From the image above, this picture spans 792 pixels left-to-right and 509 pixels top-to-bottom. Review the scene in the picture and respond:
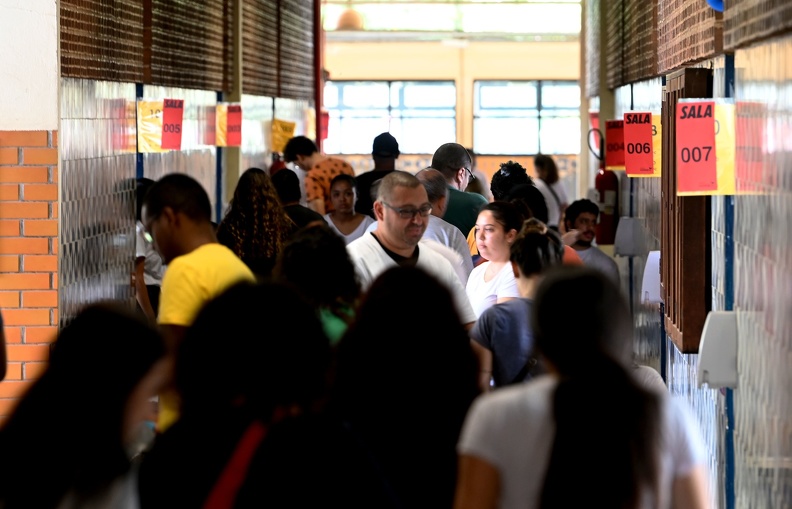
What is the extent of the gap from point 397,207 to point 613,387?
311cm

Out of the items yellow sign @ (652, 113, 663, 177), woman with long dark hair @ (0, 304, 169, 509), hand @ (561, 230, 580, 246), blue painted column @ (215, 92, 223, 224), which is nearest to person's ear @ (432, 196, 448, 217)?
yellow sign @ (652, 113, 663, 177)

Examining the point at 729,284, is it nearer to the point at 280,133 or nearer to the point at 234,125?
the point at 234,125

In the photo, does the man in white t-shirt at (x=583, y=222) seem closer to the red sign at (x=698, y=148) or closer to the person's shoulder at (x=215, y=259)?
the red sign at (x=698, y=148)

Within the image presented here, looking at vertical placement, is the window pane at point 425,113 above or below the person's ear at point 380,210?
above

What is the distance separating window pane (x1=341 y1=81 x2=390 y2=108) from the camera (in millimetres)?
26047

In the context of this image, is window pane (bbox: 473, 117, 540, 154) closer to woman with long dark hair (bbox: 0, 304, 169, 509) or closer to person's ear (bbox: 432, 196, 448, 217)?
person's ear (bbox: 432, 196, 448, 217)

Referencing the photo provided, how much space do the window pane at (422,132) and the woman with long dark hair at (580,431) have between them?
75.7ft

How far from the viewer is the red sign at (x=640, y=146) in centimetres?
884

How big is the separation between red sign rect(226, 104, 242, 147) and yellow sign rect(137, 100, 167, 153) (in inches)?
130

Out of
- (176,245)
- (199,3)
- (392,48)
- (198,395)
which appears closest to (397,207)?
(176,245)

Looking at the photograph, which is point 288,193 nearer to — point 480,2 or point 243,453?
point 243,453

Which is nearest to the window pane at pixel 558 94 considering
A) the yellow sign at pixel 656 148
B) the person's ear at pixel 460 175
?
the yellow sign at pixel 656 148

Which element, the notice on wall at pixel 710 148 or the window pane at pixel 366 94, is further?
the window pane at pixel 366 94

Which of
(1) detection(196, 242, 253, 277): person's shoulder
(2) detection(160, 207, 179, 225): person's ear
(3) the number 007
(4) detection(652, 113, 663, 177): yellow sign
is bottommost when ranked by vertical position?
(1) detection(196, 242, 253, 277): person's shoulder
